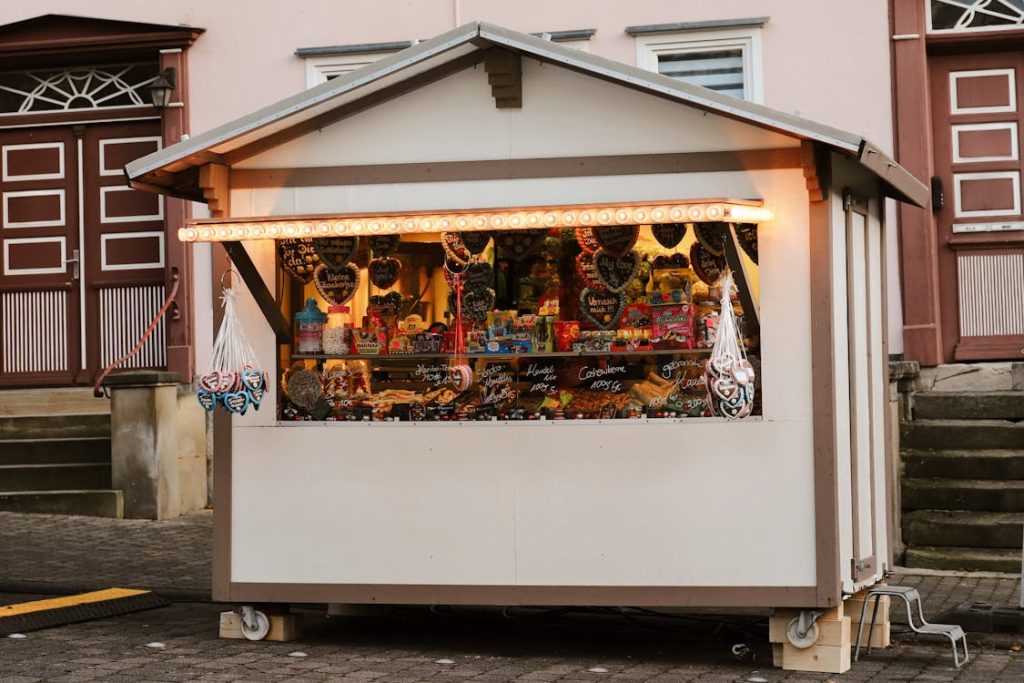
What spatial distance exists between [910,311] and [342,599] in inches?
266

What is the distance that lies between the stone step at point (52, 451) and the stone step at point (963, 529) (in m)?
6.85

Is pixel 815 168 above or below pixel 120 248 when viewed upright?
below

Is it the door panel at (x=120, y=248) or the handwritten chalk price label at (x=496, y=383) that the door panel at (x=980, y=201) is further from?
the door panel at (x=120, y=248)

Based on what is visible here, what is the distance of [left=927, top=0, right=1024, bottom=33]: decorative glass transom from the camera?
44.3 ft

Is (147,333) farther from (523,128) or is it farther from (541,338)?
(523,128)

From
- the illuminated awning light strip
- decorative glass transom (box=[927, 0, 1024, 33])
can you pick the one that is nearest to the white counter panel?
the illuminated awning light strip

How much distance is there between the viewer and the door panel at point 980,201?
13.6m

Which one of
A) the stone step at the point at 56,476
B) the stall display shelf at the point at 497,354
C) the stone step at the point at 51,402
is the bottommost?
the stone step at the point at 56,476

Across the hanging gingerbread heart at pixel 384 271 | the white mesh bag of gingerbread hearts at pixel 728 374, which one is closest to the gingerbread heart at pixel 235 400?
the hanging gingerbread heart at pixel 384 271

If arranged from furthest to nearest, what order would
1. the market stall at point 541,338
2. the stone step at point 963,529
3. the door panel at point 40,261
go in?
the door panel at point 40,261 < the stone step at point 963,529 < the market stall at point 541,338

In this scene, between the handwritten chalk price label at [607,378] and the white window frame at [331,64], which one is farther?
the white window frame at [331,64]

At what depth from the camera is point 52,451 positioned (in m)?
14.0

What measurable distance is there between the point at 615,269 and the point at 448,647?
221 cm

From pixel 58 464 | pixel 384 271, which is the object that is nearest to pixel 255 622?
pixel 384 271
